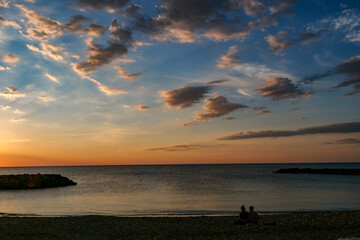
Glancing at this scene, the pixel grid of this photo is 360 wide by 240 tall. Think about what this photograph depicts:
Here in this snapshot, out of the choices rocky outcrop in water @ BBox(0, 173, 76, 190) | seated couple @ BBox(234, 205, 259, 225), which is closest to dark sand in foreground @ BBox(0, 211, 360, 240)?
seated couple @ BBox(234, 205, 259, 225)

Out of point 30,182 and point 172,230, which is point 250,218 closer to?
point 172,230

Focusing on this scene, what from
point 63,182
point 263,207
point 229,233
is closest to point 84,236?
point 229,233

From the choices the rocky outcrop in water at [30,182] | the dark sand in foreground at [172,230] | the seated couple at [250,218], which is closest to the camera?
the dark sand in foreground at [172,230]

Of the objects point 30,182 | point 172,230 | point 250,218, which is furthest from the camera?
point 30,182

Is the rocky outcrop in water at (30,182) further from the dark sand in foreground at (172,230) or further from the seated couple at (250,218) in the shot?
the seated couple at (250,218)

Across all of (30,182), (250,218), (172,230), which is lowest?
(30,182)

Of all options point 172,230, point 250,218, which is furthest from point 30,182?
point 250,218

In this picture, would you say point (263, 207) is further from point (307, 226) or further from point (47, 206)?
point (47, 206)

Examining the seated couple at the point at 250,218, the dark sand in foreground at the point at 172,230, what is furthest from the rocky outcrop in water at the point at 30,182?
the seated couple at the point at 250,218

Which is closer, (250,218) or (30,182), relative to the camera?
(250,218)

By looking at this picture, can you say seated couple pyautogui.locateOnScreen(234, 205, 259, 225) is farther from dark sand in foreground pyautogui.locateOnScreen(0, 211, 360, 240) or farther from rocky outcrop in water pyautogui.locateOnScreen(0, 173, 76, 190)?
rocky outcrop in water pyautogui.locateOnScreen(0, 173, 76, 190)

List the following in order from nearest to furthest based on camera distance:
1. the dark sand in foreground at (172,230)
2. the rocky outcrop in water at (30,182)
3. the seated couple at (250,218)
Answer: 1. the dark sand in foreground at (172,230)
2. the seated couple at (250,218)
3. the rocky outcrop in water at (30,182)

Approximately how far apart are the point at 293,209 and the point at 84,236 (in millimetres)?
24911

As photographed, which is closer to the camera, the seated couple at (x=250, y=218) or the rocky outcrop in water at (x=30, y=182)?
the seated couple at (x=250, y=218)
